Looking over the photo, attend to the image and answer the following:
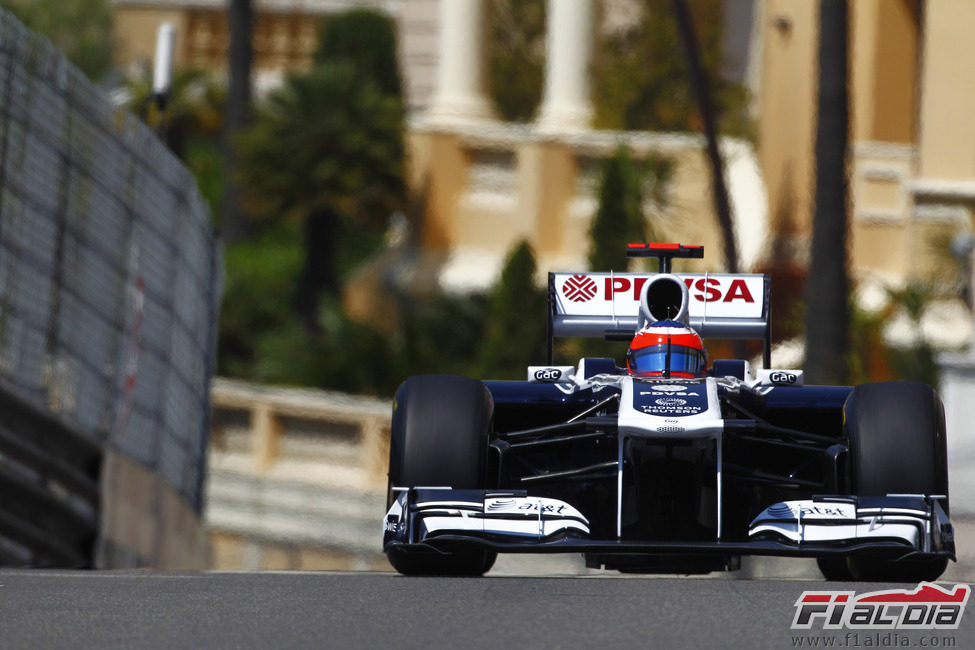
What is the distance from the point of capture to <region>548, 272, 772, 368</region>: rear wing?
12.4 m

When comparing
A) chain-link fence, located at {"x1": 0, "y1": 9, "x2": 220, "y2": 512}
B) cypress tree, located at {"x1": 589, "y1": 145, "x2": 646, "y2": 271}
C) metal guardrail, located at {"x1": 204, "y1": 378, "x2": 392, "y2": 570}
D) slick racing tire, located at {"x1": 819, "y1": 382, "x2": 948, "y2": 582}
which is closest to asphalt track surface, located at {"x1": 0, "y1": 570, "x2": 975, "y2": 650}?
slick racing tire, located at {"x1": 819, "y1": 382, "x2": 948, "y2": 582}

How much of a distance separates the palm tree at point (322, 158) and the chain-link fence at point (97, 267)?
12.0 meters

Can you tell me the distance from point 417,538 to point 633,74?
1075 inches

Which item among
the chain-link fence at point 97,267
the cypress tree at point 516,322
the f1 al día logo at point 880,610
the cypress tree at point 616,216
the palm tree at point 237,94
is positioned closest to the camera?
the f1 al día logo at point 880,610

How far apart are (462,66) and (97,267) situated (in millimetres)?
17539

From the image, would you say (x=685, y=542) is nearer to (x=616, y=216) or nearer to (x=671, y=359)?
(x=671, y=359)

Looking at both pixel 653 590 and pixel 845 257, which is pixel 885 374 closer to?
pixel 845 257

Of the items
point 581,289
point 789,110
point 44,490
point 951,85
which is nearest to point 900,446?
point 581,289

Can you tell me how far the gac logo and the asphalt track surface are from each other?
1676 millimetres

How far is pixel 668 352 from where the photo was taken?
11.0 m

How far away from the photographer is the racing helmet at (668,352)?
11023mm

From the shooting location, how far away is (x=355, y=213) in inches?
1302

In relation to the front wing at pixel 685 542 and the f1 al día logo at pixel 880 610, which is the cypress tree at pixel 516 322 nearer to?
the front wing at pixel 685 542

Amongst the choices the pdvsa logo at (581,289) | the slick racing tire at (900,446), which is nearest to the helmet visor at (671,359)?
the slick racing tire at (900,446)
